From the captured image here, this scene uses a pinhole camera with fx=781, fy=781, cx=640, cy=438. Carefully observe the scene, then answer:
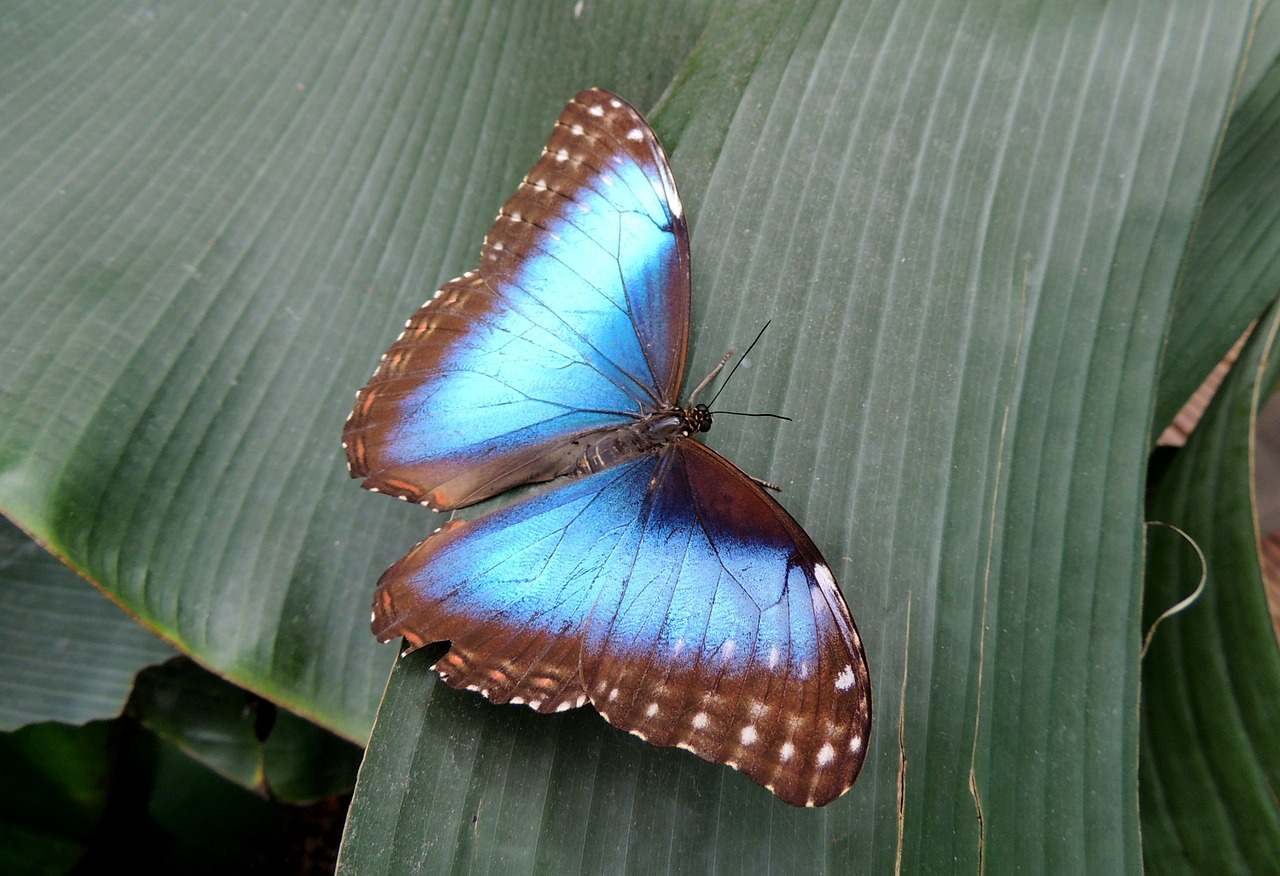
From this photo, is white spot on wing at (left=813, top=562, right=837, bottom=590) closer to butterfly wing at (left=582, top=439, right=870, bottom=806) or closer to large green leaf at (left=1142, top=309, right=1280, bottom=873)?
butterfly wing at (left=582, top=439, right=870, bottom=806)

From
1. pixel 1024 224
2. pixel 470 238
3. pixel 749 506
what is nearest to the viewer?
pixel 749 506

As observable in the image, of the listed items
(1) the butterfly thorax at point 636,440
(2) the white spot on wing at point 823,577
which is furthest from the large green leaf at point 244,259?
(2) the white spot on wing at point 823,577

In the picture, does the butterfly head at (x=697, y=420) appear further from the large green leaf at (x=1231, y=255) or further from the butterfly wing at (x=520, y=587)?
the large green leaf at (x=1231, y=255)

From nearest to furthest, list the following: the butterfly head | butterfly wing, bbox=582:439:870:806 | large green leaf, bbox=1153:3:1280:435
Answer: butterfly wing, bbox=582:439:870:806
the butterfly head
large green leaf, bbox=1153:3:1280:435

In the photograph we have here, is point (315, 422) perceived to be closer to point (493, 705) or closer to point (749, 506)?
point (493, 705)

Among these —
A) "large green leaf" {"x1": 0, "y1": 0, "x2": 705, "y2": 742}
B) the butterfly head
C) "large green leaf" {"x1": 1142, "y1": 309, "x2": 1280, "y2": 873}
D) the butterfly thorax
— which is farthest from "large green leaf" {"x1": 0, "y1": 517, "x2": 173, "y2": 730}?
"large green leaf" {"x1": 1142, "y1": 309, "x2": 1280, "y2": 873}

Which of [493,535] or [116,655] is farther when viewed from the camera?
[116,655]

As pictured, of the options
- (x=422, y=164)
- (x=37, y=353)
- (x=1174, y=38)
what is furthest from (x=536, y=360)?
(x=1174, y=38)
